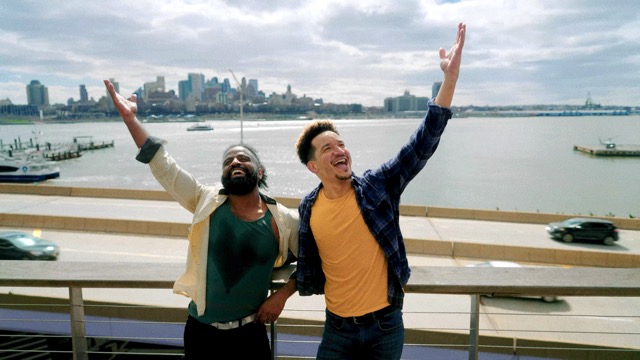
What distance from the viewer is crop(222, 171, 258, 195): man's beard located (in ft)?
7.32

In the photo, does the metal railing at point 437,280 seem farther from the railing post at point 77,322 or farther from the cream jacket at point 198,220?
the cream jacket at point 198,220

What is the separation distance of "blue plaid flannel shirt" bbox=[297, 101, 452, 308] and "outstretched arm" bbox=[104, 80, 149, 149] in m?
0.88

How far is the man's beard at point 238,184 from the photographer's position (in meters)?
2.23

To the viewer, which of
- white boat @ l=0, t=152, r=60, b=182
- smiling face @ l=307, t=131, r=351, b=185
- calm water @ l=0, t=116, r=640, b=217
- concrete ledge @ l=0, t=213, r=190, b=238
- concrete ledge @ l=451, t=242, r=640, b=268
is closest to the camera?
smiling face @ l=307, t=131, r=351, b=185

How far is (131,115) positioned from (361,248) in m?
1.36

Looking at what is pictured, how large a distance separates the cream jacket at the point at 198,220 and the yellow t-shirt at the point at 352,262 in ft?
0.58

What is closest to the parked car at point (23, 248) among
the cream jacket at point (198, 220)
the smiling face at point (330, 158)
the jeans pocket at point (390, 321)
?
the cream jacket at point (198, 220)

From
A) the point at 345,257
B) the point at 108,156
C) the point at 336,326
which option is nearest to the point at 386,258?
the point at 345,257

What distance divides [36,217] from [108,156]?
6646 centimetres

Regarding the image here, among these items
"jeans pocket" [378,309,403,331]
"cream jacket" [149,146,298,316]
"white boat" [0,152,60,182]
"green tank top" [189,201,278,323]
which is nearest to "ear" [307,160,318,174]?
"cream jacket" [149,146,298,316]

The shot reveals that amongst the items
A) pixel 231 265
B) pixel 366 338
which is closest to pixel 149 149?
pixel 231 265

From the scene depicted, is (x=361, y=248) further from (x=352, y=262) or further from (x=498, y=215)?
(x=498, y=215)

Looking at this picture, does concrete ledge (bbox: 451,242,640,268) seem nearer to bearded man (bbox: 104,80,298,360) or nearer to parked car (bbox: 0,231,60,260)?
parked car (bbox: 0,231,60,260)

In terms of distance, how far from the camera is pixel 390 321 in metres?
2.14
